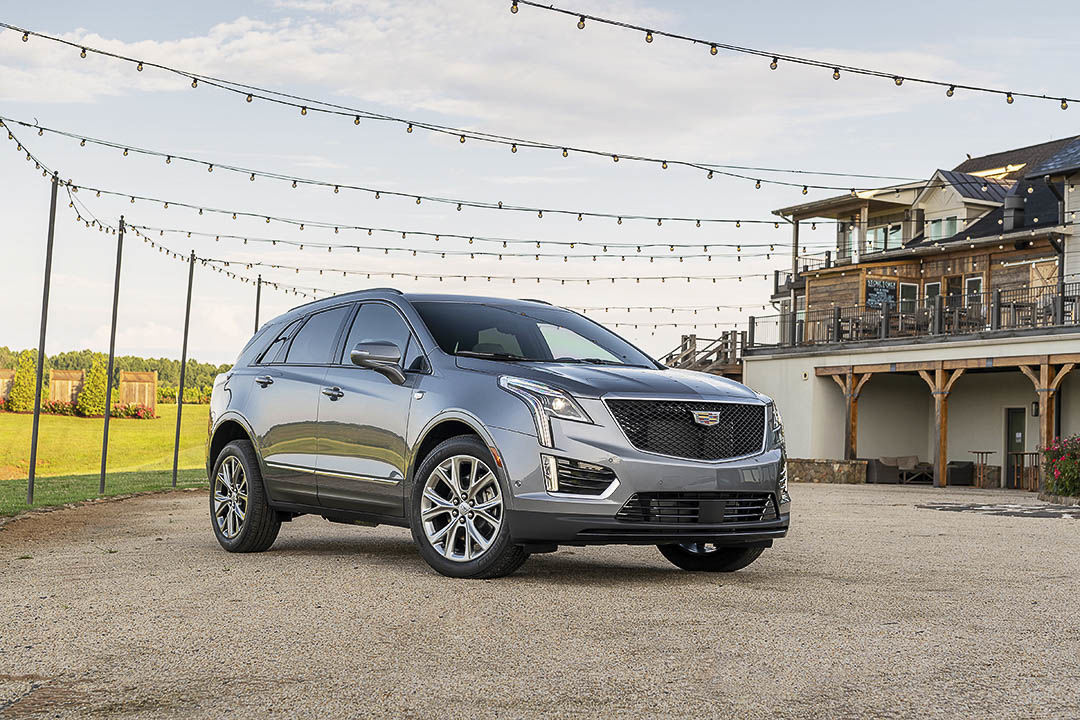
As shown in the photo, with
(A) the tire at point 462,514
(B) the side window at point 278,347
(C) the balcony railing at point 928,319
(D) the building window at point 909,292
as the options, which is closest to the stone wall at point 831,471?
(C) the balcony railing at point 928,319

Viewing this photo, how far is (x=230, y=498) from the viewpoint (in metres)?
9.30

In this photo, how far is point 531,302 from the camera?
8.98m

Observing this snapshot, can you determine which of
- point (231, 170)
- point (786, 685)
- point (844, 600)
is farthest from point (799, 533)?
point (231, 170)

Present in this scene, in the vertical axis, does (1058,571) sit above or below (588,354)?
below

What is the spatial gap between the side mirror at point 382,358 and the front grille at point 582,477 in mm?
1453

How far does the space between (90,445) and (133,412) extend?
15104 mm

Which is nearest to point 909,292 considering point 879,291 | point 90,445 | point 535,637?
point 879,291

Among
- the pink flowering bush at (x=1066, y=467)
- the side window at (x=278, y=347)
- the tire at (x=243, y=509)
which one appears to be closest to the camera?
the tire at (x=243, y=509)

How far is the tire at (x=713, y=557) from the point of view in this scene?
789cm

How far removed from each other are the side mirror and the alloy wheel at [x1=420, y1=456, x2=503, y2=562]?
2.56 feet

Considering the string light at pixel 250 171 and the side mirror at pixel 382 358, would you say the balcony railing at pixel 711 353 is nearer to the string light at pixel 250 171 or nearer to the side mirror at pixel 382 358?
the string light at pixel 250 171

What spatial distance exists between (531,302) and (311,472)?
6.57 feet

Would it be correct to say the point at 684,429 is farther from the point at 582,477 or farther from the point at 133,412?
the point at 133,412

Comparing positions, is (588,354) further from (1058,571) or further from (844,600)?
(1058,571)
